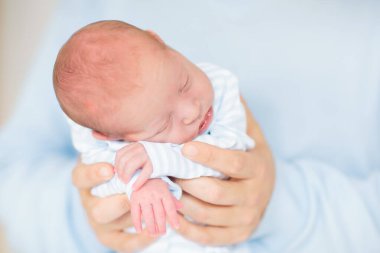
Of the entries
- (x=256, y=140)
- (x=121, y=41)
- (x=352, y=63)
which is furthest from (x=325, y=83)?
(x=121, y=41)

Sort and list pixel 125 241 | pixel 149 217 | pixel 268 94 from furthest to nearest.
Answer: pixel 268 94, pixel 125 241, pixel 149 217

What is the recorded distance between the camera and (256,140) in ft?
3.11

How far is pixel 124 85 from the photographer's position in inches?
26.9

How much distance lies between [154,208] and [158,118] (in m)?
0.13

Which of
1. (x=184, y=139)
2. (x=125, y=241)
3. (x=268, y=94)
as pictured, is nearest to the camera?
(x=184, y=139)

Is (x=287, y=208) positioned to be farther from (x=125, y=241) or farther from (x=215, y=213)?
(x=125, y=241)

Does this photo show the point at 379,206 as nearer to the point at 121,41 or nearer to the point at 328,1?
the point at 328,1

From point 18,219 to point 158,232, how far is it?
1.33 feet

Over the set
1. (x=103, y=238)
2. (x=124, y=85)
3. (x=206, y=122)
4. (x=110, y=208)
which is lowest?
(x=103, y=238)

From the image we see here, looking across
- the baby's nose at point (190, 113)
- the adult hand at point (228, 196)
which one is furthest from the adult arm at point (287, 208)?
the baby's nose at point (190, 113)

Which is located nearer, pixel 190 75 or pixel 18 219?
pixel 190 75

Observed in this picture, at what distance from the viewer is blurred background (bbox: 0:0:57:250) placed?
3.47ft

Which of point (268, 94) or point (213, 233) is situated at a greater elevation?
point (268, 94)

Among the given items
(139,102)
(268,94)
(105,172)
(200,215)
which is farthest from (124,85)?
(268,94)
